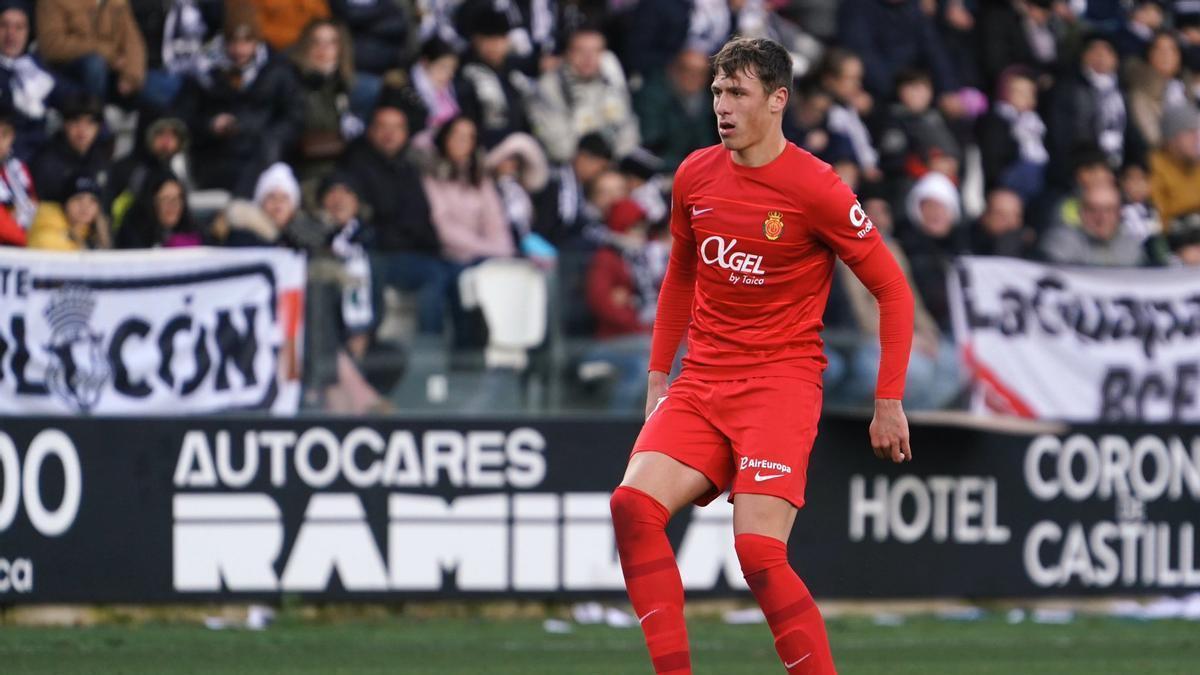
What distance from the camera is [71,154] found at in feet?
38.4

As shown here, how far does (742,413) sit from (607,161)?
21.8 feet

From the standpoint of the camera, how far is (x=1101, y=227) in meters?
12.5

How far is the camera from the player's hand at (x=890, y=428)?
6586 millimetres

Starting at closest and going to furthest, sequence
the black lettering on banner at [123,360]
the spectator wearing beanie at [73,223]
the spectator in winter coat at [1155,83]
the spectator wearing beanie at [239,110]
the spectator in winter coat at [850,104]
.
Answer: the black lettering on banner at [123,360] → the spectator wearing beanie at [73,223] → the spectator wearing beanie at [239,110] → the spectator in winter coat at [850,104] → the spectator in winter coat at [1155,83]

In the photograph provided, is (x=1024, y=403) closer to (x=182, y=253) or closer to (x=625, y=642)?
(x=625, y=642)

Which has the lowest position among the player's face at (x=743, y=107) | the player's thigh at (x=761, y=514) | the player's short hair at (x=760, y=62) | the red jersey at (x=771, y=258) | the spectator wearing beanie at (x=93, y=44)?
the player's thigh at (x=761, y=514)

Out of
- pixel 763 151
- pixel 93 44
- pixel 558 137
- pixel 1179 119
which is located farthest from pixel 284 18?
pixel 763 151

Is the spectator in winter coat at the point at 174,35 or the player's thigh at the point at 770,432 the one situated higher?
the spectator in winter coat at the point at 174,35

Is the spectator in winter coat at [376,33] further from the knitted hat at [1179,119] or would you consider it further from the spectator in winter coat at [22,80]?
the knitted hat at [1179,119]

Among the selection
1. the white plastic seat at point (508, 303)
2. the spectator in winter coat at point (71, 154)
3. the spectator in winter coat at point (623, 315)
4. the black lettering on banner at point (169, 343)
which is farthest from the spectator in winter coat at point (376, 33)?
the black lettering on banner at point (169, 343)

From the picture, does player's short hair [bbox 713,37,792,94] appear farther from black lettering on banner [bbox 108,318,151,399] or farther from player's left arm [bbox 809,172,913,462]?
black lettering on banner [bbox 108,318,151,399]

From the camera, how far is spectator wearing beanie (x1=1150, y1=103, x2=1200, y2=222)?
14.7 m

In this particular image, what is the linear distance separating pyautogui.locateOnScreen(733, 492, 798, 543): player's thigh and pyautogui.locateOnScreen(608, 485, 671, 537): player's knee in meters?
0.24

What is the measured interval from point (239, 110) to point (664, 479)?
6.81m
